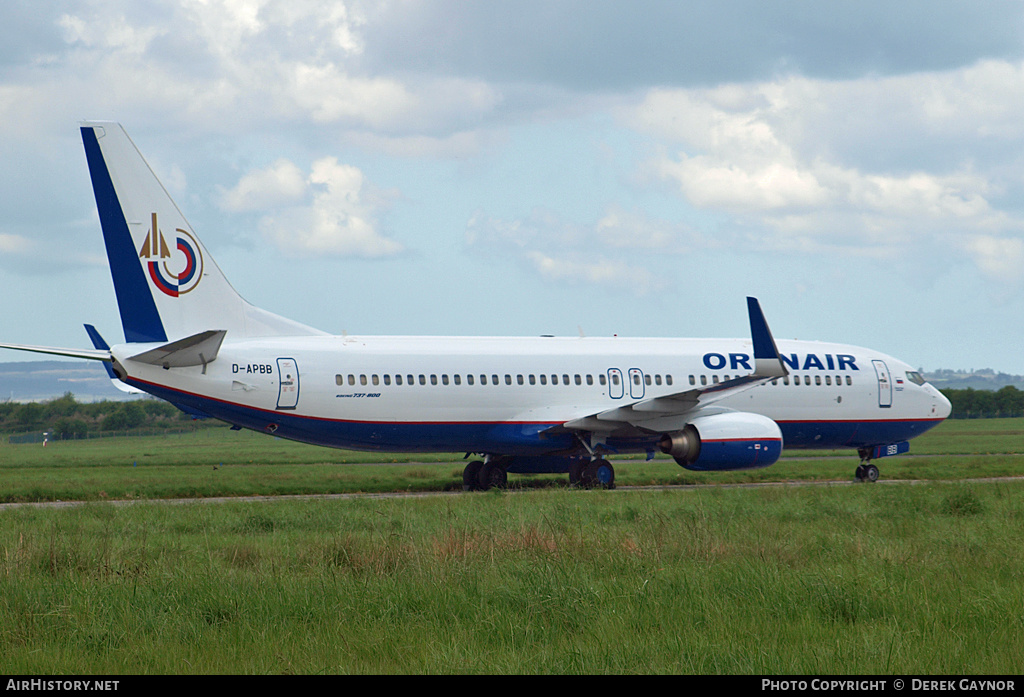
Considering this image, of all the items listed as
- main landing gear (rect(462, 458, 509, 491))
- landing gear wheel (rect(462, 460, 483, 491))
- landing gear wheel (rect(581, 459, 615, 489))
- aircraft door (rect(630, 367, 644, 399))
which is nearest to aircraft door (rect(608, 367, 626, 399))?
aircraft door (rect(630, 367, 644, 399))

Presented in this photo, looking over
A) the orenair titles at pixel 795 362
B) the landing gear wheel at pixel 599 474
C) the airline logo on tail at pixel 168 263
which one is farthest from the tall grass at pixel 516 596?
the orenair titles at pixel 795 362

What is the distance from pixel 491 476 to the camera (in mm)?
26891

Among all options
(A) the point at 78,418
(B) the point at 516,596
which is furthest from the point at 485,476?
(A) the point at 78,418

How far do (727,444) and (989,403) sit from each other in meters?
91.9

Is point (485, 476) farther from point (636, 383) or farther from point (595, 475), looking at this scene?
point (636, 383)

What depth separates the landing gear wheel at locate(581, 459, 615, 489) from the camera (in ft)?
84.7

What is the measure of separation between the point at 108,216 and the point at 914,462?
2822 cm

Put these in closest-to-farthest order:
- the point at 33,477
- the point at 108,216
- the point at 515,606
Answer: the point at 515,606 < the point at 108,216 < the point at 33,477

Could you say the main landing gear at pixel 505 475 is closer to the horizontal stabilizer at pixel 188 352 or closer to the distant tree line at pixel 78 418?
the horizontal stabilizer at pixel 188 352

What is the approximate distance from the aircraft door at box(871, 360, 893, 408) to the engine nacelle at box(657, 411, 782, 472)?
6.16 m

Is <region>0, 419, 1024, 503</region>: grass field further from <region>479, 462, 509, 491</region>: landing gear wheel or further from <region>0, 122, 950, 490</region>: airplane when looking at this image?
<region>0, 122, 950, 490</region>: airplane
